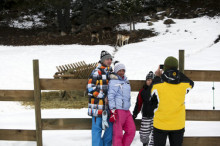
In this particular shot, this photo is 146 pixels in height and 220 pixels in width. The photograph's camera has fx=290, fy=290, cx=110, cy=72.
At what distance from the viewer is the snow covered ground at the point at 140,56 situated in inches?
418

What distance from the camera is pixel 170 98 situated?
3.93 meters

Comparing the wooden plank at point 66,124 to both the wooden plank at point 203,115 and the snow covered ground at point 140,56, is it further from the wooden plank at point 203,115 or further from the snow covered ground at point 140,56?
the wooden plank at point 203,115

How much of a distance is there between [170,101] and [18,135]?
8.97ft

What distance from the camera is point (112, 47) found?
22.8 m

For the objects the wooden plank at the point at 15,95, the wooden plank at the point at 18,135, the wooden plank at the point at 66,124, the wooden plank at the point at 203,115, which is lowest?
the wooden plank at the point at 18,135

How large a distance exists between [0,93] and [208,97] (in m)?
7.81

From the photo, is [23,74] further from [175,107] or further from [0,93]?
[175,107]

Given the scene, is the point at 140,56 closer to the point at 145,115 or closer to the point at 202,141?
the point at 202,141

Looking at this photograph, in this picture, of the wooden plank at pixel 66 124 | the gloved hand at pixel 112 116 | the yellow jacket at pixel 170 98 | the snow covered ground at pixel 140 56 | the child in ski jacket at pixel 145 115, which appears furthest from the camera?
the snow covered ground at pixel 140 56

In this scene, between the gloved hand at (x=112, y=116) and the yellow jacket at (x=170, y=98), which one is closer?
the yellow jacket at (x=170, y=98)

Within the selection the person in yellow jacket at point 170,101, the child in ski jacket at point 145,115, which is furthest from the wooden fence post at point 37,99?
the person in yellow jacket at point 170,101

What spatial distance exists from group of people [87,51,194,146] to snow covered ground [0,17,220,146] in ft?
6.53

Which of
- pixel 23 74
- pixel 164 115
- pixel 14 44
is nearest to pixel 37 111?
pixel 164 115

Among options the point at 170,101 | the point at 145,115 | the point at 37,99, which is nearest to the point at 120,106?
the point at 145,115
